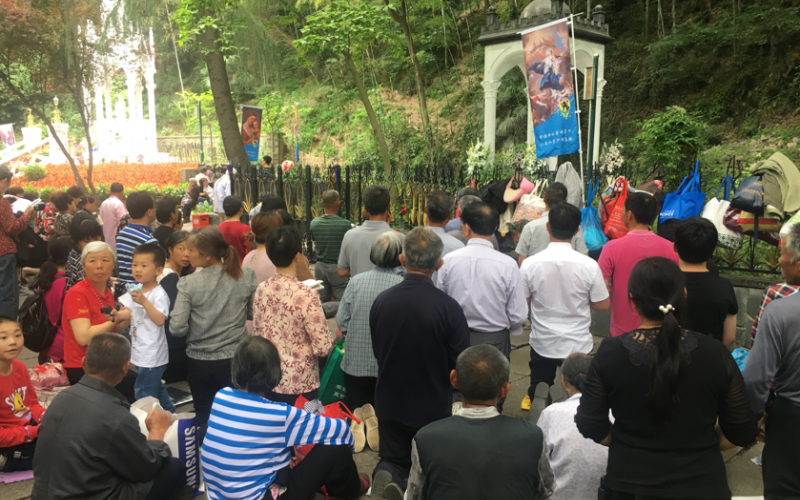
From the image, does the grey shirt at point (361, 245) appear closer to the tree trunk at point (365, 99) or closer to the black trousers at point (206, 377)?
the black trousers at point (206, 377)

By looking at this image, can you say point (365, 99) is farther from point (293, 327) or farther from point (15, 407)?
point (15, 407)

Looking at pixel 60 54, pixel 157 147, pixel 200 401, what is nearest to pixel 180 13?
pixel 60 54

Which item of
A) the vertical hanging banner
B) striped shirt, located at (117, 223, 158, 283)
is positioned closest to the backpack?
striped shirt, located at (117, 223, 158, 283)

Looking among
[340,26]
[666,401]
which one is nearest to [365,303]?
[666,401]

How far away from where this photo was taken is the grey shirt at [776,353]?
2549 millimetres

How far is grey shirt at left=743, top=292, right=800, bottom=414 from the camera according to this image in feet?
8.36

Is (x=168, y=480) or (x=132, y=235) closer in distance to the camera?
(x=168, y=480)

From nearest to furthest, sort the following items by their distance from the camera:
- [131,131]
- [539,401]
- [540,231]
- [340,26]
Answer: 1. [539,401]
2. [540,231]
3. [340,26]
4. [131,131]

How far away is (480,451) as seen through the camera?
222 cm

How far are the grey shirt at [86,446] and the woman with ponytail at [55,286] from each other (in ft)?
6.49

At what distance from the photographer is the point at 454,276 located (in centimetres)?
396

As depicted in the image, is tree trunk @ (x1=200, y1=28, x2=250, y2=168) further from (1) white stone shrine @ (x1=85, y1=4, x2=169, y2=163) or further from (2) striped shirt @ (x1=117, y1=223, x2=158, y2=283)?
(1) white stone shrine @ (x1=85, y1=4, x2=169, y2=163)

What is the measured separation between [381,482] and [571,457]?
111 centimetres

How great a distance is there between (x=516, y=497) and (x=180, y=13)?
37.9ft
